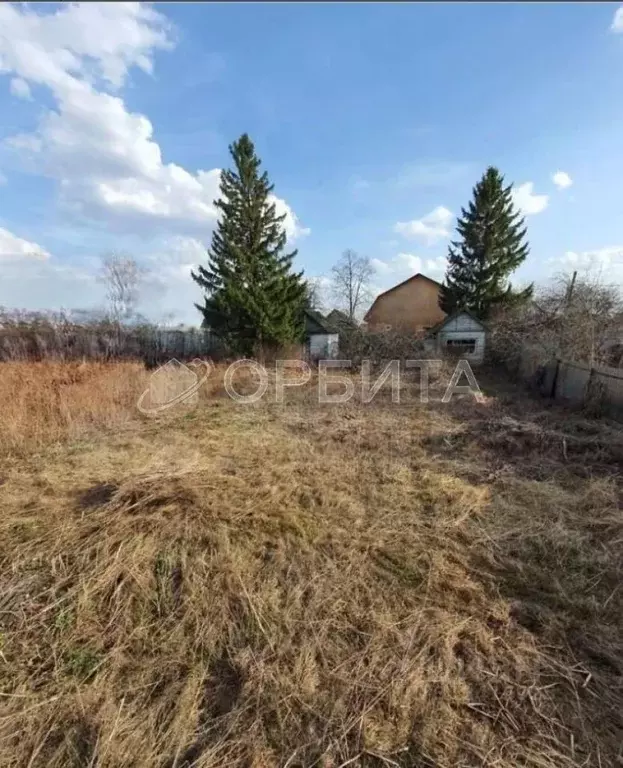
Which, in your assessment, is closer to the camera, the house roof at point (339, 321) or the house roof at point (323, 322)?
the house roof at point (323, 322)

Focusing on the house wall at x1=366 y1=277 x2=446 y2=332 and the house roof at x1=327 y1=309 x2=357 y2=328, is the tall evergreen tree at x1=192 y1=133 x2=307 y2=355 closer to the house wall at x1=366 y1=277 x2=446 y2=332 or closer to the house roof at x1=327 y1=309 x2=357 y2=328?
the house roof at x1=327 y1=309 x2=357 y2=328

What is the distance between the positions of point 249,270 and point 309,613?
13702mm

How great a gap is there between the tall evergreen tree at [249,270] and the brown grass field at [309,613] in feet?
32.3

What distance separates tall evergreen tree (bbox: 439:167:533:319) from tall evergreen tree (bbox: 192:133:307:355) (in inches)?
361

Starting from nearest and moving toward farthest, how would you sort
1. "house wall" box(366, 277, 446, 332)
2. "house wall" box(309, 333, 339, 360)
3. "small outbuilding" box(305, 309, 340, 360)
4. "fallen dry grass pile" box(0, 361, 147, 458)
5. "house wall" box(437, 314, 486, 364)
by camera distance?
"fallen dry grass pile" box(0, 361, 147, 458) < "house wall" box(437, 314, 486, 364) < "house wall" box(309, 333, 339, 360) < "small outbuilding" box(305, 309, 340, 360) < "house wall" box(366, 277, 446, 332)

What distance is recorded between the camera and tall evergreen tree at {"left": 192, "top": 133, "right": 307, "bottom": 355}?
14.1 meters

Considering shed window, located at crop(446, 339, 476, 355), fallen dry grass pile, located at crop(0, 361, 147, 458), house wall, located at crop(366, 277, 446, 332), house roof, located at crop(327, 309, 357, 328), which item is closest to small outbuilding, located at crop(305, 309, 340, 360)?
house roof, located at crop(327, 309, 357, 328)

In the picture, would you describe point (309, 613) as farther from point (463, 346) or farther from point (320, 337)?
point (463, 346)

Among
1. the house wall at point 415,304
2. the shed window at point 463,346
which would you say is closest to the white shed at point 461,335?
the shed window at point 463,346

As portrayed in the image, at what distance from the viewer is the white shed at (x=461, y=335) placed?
16.4 metres

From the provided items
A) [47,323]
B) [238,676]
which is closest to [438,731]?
[238,676]

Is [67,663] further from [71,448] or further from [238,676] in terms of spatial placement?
[71,448]

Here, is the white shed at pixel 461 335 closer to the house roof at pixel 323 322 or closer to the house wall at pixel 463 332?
the house wall at pixel 463 332

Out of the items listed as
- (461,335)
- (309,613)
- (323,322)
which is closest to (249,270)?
(323,322)
